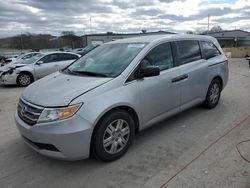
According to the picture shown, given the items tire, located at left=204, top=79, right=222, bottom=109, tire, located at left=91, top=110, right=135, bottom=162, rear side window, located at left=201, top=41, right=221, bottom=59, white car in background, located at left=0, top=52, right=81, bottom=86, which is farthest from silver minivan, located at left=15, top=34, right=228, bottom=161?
white car in background, located at left=0, top=52, right=81, bottom=86

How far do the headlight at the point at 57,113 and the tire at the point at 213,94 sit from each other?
3414 millimetres

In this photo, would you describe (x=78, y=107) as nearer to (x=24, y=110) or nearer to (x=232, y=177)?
(x=24, y=110)

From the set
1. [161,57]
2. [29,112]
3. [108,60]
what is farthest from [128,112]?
[29,112]

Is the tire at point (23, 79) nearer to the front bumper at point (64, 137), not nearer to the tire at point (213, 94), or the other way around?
the tire at point (213, 94)

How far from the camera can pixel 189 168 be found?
3262 mm

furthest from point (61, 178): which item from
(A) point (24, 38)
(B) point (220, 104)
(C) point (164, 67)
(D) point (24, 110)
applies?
(A) point (24, 38)

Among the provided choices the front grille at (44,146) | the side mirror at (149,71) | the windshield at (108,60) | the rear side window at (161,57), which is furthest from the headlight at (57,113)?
the rear side window at (161,57)

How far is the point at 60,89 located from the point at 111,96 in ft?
2.32

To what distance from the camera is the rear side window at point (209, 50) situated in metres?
5.41

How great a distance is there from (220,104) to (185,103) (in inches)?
73.5

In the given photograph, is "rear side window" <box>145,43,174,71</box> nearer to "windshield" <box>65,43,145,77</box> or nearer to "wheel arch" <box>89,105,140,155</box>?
"windshield" <box>65,43,145,77</box>

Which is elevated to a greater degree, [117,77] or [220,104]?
[117,77]

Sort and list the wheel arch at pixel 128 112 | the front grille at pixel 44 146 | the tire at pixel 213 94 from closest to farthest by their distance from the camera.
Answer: the front grille at pixel 44 146 → the wheel arch at pixel 128 112 → the tire at pixel 213 94

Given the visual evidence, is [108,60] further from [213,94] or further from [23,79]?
[23,79]
